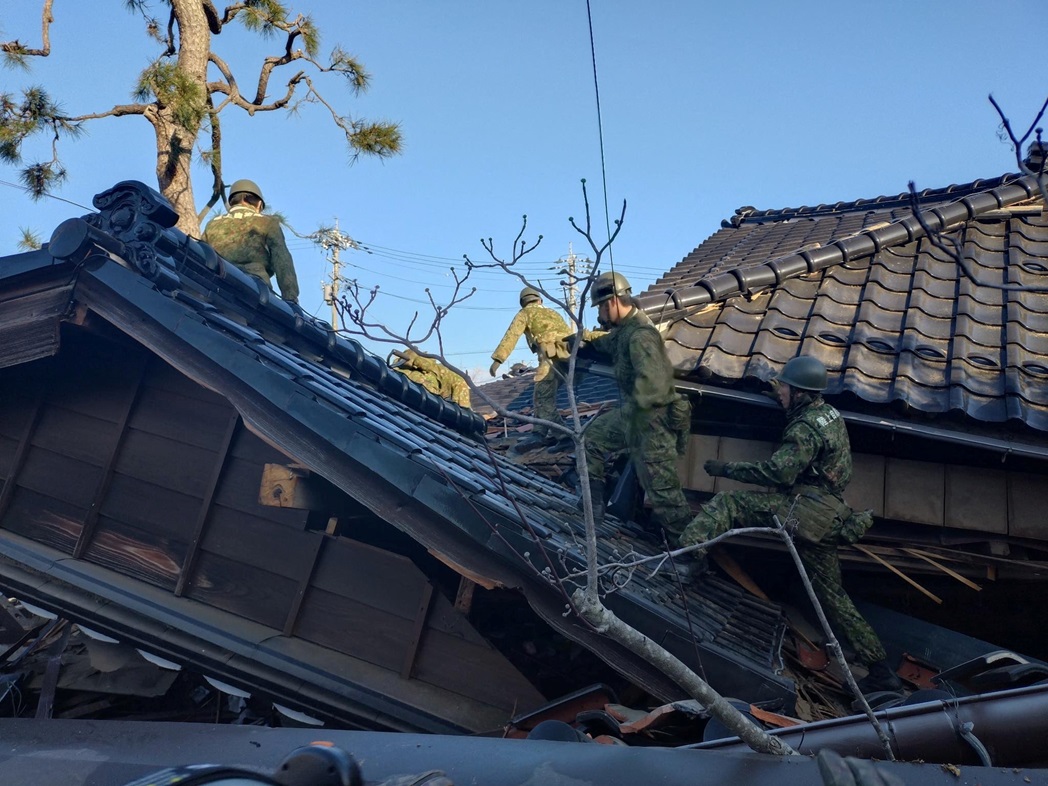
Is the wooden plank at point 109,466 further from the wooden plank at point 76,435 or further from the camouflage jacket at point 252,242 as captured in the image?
the camouflage jacket at point 252,242

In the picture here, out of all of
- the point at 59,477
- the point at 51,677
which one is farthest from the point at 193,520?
the point at 51,677

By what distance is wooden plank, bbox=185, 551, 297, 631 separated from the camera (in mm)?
4238

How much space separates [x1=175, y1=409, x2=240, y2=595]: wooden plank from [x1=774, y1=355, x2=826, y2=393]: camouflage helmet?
11.6 ft

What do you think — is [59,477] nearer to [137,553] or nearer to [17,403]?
[17,403]

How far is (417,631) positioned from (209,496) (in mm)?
1386

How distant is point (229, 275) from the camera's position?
5109 mm

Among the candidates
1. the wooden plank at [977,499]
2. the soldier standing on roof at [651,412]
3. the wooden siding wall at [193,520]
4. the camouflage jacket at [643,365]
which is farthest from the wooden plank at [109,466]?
the wooden plank at [977,499]

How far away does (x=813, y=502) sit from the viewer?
516cm

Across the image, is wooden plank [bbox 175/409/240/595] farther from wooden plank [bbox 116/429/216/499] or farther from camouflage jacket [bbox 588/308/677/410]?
camouflage jacket [bbox 588/308/677/410]

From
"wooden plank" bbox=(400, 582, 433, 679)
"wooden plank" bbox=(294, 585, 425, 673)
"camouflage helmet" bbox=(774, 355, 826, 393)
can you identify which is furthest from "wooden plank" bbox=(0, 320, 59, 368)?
"camouflage helmet" bbox=(774, 355, 826, 393)

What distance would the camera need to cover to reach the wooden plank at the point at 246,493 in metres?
4.33

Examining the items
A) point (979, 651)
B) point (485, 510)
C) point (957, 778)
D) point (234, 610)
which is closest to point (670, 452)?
point (979, 651)

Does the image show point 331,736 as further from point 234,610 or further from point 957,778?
point 234,610

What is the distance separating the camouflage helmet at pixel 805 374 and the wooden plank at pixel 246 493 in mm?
3293
